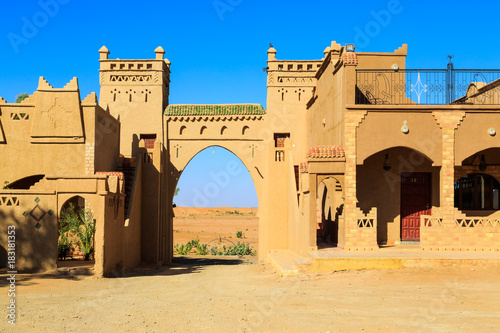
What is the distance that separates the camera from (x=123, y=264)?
59.3 ft

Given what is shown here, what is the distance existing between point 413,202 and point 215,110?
34.1 ft

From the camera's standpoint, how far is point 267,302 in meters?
10.9

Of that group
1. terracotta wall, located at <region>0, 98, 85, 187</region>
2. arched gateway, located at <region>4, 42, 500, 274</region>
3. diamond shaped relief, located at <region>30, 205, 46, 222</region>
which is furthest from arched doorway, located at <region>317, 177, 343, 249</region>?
terracotta wall, located at <region>0, 98, 85, 187</region>

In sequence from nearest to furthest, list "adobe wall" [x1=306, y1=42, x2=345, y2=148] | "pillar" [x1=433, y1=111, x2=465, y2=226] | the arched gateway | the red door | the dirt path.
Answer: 1. the dirt path
2. the arched gateway
3. "pillar" [x1=433, y1=111, x2=465, y2=226]
4. "adobe wall" [x1=306, y1=42, x2=345, y2=148]
5. the red door

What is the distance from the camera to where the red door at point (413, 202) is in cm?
1889

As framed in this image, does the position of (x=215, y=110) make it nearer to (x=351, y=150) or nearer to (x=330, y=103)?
(x=330, y=103)

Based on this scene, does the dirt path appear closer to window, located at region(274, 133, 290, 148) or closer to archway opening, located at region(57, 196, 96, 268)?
archway opening, located at region(57, 196, 96, 268)

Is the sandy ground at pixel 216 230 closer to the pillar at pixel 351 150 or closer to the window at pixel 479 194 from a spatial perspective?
the window at pixel 479 194

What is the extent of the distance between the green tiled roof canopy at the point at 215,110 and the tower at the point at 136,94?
0.71 m

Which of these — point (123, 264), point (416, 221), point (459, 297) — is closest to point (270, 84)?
point (416, 221)

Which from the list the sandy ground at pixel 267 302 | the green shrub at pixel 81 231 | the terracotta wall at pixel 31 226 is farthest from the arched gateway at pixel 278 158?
the sandy ground at pixel 267 302

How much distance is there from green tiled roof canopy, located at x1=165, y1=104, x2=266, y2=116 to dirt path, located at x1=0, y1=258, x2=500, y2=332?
1135 cm

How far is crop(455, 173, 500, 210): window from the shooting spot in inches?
768

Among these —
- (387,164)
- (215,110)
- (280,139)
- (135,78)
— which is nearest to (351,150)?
(387,164)
